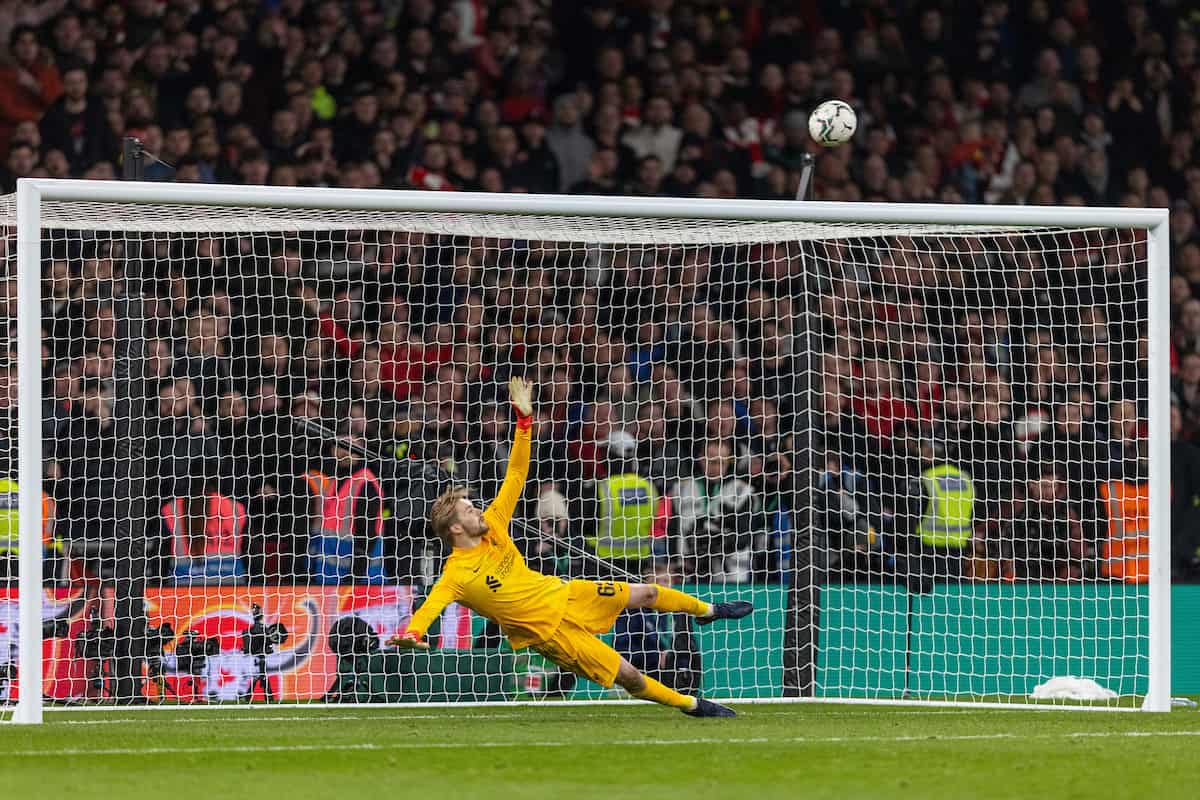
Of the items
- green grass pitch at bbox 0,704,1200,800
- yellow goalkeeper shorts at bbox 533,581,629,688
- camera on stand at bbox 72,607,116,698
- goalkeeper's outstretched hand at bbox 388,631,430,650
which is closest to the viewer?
green grass pitch at bbox 0,704,1200,800

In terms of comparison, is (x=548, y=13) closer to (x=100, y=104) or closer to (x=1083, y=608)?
(x=100, y=104)

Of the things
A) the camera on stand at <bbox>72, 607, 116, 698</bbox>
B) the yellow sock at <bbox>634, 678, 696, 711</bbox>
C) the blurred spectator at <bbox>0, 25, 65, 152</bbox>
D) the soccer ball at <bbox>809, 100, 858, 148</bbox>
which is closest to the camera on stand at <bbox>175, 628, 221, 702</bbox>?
the camera on stand at <bbox>72, 607, 116, 698</bbox>

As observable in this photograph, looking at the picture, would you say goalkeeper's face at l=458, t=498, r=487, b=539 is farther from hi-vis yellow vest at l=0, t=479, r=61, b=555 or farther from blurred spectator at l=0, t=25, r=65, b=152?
blurred spectator at l=0, t=25, r=65, b=152

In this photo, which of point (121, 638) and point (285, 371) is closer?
point (121, 638)

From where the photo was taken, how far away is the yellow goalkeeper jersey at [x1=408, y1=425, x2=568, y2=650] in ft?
26.9

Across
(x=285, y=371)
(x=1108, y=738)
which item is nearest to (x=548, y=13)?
(x=285, y=371)

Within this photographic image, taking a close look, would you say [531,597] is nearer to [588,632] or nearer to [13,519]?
[588,632]

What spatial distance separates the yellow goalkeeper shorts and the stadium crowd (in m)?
1.71

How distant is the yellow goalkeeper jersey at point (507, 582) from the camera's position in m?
8.21

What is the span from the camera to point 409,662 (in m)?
9.97

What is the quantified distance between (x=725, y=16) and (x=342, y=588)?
22.7 feet

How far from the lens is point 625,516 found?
410 inches

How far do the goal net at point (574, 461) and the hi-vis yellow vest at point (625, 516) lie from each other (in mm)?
25

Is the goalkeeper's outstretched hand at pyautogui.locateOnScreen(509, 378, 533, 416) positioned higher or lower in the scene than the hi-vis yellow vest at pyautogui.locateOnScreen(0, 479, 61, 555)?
higher
